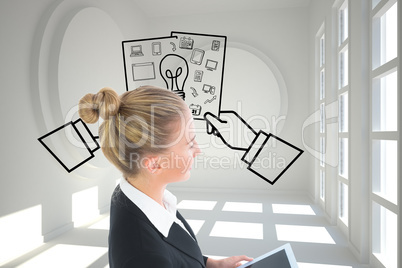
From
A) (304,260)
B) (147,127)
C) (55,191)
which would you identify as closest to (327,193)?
(304,260)

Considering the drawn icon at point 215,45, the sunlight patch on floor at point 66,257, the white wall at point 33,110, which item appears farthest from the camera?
the drawn icon at point 215,45

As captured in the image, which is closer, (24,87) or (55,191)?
(24,87)

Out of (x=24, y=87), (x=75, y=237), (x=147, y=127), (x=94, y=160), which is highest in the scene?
(x=24, y=87)

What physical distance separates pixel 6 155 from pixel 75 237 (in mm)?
901

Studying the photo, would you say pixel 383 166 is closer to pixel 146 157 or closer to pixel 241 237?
pixel 241 237

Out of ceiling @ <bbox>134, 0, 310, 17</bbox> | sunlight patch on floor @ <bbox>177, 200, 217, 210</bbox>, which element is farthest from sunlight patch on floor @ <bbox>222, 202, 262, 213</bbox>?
ceiling @ <bbox>134, 0, 310, 17</bbox>

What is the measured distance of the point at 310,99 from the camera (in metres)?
4.26

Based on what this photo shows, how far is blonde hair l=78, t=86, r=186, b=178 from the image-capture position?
0.76 meters

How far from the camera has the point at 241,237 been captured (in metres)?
2.56

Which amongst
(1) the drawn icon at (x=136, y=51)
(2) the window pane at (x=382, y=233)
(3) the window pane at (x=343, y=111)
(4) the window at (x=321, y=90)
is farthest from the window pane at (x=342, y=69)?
(1) the drawn icon at (x=136, y=51)

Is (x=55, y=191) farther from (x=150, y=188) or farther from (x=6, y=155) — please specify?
(x=150, y=188)

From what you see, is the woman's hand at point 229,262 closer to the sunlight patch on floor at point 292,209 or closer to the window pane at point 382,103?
the window pane at point 382,103

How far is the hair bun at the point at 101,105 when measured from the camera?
764 mm

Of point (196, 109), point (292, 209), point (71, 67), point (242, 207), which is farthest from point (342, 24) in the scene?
point (71, 67)
